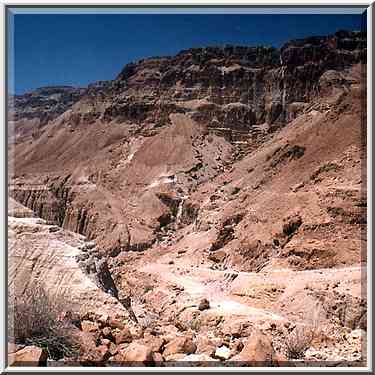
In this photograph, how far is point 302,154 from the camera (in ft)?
58.3

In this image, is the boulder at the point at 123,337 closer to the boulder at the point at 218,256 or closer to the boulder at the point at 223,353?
the boulder at the point at 223,353

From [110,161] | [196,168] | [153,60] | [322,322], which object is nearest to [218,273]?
[322,322]

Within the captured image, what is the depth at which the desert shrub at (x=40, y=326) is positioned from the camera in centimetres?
487

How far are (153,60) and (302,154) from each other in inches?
780

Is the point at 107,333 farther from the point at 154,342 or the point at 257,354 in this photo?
the point at 257,354

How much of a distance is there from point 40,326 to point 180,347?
1.33 metres

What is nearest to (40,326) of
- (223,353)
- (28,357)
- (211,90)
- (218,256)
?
(28,357)

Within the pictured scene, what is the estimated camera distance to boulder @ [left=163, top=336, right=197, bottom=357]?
4973 millimetres

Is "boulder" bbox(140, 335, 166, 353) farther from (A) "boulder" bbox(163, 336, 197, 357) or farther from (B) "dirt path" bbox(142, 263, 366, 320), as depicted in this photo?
(B) "dirt path" bbox(142, 263, 366, 320)

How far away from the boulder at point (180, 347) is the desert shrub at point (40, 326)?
842 millimetres

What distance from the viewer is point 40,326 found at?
5.01 metres

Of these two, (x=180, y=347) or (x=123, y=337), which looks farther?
(x=123, y=337)

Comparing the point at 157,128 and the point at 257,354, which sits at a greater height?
the point at 157,128

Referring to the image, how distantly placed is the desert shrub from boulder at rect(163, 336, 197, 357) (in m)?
0.84
